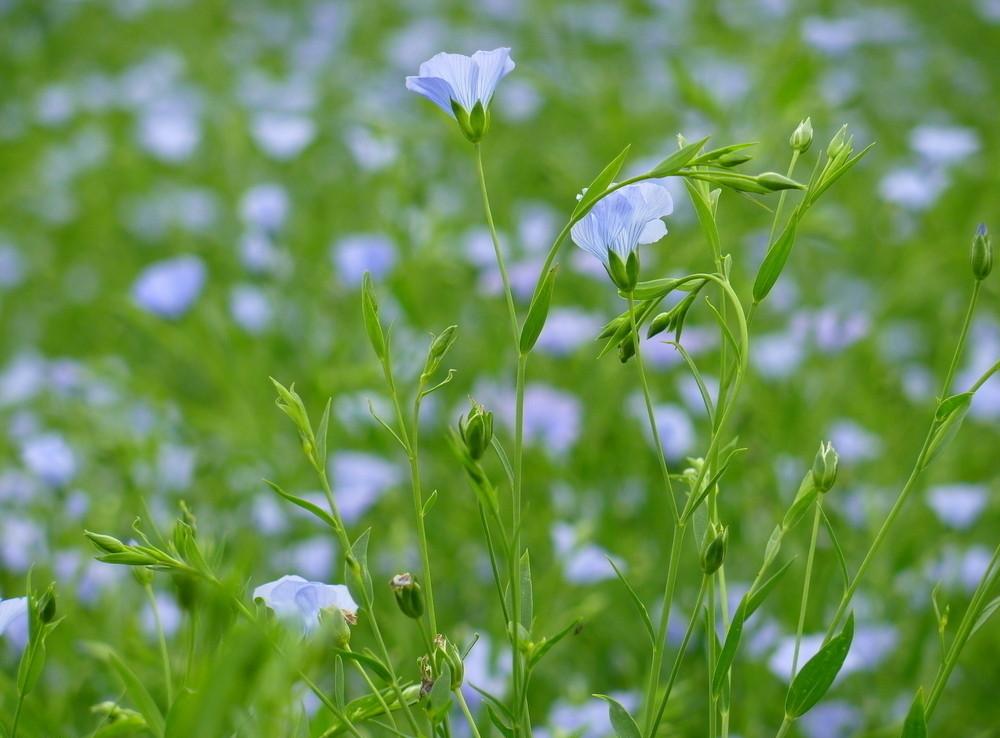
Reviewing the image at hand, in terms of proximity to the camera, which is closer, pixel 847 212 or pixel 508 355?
pixel 508 355

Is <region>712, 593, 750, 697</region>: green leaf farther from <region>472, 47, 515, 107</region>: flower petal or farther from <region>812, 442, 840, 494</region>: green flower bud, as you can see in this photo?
<region>472, 47, 515, 107</region>: flower petal

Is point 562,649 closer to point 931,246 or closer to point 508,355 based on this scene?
point 508,355

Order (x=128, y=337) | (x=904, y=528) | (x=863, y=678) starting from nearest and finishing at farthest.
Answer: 1. (x=863, y=678)
2. (x=904, y=528)
3. (x=128, y=337)

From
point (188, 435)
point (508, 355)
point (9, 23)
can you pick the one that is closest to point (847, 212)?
point (508, 355)

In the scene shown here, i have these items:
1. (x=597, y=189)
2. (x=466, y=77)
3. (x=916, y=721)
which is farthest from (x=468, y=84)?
(x=916, y=721)

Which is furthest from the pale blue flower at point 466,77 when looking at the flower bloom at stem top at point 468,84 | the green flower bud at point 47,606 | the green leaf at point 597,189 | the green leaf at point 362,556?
the green flower bud at point 47,606

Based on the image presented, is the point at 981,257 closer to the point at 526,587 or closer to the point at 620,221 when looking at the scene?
the point at 620,221

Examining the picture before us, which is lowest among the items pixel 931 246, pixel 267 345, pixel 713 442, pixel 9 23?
pixel 9 23

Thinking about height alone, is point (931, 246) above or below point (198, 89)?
above
